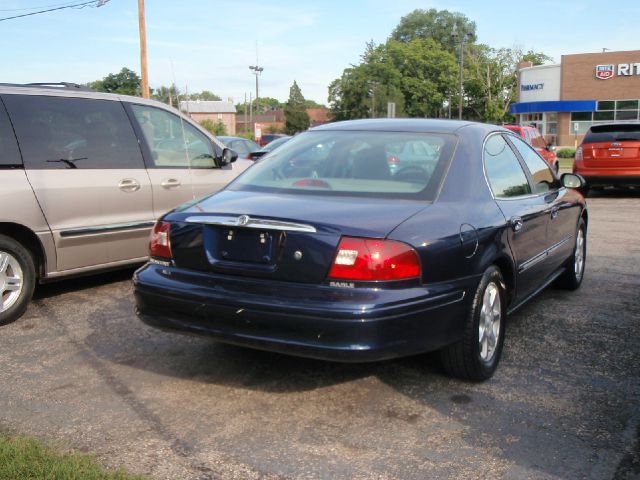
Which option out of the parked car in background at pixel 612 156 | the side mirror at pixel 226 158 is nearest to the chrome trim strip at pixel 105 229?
the side mirror at pixel 226 158

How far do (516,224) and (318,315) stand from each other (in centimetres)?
168

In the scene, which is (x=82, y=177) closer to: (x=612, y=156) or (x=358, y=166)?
(x=358, y=166)

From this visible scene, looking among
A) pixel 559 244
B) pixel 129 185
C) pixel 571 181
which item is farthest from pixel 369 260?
pixel 129 185

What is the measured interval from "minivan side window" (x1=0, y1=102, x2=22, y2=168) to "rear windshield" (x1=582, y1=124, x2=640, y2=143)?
40.5 feet

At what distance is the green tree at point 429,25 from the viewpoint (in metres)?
108

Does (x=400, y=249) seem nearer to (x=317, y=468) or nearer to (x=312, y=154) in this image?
(x=317, y=468)

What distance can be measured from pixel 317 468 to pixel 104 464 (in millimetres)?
921

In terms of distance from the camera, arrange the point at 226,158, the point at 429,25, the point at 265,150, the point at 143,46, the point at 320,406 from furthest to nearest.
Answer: the point at 429,25 < the point at 143,46 < the point at 265,150 < the point at 226,158 < the point at 320,406

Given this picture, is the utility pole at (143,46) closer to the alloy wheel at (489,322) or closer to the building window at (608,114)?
the alloy wheel at (489,322)

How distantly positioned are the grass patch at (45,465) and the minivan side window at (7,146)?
9.27 ft

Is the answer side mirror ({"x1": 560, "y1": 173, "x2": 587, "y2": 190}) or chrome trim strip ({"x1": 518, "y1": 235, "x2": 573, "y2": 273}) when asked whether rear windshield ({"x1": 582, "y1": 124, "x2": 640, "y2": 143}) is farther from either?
chrome trim strip ({"x1": 518, "y1": 235, "x2": 573, "y2": 273})

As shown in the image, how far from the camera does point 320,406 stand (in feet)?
12.1

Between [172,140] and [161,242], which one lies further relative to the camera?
[172,140]

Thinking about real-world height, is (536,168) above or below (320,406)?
above
